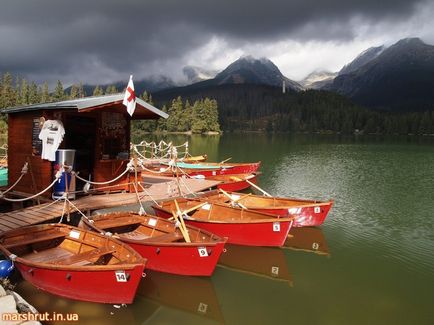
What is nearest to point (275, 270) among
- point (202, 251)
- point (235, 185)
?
point (202, 251)

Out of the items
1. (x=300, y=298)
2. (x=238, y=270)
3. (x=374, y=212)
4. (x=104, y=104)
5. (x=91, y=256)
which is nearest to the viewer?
(x=91, y=256)

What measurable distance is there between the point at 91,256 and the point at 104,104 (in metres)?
7.19

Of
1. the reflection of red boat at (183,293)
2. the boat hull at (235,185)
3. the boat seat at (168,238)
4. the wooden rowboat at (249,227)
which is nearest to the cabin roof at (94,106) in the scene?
the wooden rowboat at (249,227)

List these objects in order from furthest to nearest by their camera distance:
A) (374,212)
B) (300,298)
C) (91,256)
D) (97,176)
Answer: (374,212) < (97,176) < (300,298) < (91,256)

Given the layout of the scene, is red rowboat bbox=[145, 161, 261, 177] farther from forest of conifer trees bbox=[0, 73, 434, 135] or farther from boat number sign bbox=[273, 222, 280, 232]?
→ forest of conifer trees bbox=[0, 73, 434, 135]

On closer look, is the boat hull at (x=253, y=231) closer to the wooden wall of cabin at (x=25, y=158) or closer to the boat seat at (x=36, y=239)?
the boat seat at (x=36, y=239)

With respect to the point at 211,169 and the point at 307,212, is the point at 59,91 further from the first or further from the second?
the point at 307,212

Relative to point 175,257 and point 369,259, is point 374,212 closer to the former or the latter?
point 369,259

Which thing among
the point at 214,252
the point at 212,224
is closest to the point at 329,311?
the point at 214,252

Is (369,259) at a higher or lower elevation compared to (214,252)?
lower

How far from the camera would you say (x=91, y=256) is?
377 inches

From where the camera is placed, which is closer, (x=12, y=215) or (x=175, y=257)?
(x=175, y=257)

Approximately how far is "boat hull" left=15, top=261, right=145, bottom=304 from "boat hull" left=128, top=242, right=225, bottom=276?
2.14 metres

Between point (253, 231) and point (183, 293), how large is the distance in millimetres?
4261
